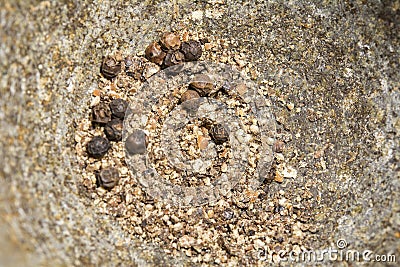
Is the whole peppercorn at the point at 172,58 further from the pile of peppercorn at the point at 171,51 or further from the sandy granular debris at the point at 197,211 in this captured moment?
the sandy granular debris at the point at 197,211

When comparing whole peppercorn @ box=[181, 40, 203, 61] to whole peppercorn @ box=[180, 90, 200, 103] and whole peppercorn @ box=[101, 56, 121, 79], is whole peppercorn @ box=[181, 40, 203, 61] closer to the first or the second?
whole peppercorn @ box=[180, 90, 200, 103]

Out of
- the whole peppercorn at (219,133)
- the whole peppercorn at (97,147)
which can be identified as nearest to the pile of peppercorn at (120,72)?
the whole peppercorn at (97,147)

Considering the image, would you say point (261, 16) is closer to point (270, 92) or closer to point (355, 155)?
point (270, 92)

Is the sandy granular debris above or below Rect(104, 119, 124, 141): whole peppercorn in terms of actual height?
below

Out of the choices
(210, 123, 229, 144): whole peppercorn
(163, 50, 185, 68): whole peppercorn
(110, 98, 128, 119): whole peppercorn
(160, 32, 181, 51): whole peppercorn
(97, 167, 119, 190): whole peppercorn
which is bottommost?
(97, 167, 119, 190): whole peppercorn
